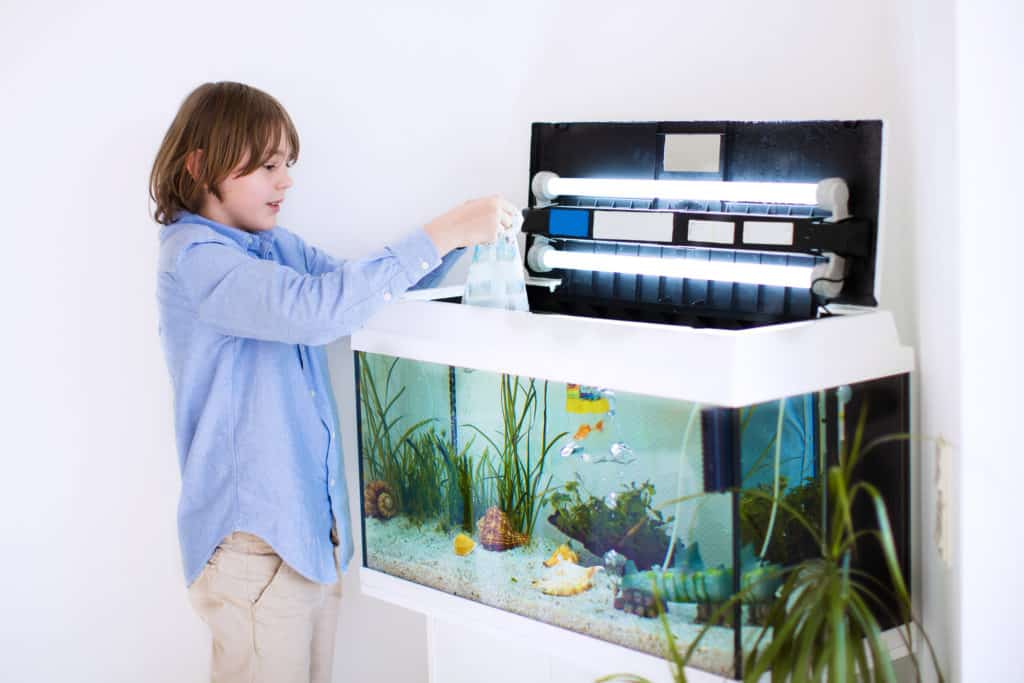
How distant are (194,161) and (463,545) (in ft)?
2.52

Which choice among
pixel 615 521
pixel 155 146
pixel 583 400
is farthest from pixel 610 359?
pixel 155 146

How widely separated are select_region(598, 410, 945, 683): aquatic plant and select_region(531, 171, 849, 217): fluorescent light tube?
0.32m

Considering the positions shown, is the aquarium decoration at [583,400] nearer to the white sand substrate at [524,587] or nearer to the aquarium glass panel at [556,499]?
the aquarium glass panel at [556,499]

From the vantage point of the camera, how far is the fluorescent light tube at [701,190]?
1.45 metres

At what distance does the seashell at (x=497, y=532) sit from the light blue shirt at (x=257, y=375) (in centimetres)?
32

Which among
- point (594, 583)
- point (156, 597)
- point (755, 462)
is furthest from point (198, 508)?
point (755, 462)

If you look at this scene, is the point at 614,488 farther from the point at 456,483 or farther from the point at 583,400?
the point at 456,483

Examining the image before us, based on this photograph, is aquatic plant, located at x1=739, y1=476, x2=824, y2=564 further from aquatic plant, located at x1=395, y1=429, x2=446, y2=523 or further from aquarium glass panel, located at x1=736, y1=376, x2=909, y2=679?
aquatic plant, located at x1=395, y1=429, x2=446, y2=523

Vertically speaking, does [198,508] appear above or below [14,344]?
below

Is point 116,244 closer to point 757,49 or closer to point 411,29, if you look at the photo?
point 411,29

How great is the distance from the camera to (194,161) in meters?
1.70

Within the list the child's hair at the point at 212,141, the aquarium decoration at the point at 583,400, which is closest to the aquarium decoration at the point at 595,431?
the aquarium decoration at the point at 583,400

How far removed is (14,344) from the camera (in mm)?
Result: 1928

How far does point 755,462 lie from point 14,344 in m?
1.40
